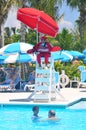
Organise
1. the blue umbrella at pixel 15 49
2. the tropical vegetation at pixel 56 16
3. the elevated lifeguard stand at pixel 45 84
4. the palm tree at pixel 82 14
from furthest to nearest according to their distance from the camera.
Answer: the palm tree at pixel 82 14
the tropical vegetation at pixel 56 16
the blue umbrella at pixel 15 49
the elevated lifeguard stand at pixel 45 84

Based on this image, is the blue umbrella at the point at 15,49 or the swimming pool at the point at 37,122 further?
the blue umbrella at the point at 15,49

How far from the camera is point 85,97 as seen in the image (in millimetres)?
14484

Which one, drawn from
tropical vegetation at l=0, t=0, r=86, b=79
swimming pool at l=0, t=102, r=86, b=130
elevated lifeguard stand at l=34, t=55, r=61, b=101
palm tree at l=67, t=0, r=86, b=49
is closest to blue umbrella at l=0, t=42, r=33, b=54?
elevated lifeguard stand at l=34, t=55, r=61, b=101

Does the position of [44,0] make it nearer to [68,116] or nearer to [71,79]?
[71,79]

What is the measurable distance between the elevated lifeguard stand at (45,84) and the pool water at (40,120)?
0.64 metres

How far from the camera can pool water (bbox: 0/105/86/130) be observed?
995 cm

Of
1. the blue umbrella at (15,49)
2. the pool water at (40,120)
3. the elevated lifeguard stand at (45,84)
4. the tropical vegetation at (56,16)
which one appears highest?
the tropical vegetation at (56,16)

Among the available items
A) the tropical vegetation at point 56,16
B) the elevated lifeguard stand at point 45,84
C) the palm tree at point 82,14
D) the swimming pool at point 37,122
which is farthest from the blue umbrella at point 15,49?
the palm tree at point 82,14

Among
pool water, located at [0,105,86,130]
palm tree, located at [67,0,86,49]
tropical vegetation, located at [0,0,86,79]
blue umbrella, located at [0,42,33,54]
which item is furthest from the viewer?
palm tree, located at [67,0,86,49]

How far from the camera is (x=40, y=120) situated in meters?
10.5

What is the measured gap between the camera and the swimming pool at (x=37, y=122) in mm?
9952

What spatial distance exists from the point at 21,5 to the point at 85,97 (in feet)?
45.0

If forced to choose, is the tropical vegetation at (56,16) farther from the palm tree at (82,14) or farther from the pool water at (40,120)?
the pool water at (40,120)

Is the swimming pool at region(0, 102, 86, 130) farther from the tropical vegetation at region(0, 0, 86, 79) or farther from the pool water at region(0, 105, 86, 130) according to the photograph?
the tropical vegetation at region(0, 0, 86, 79)
